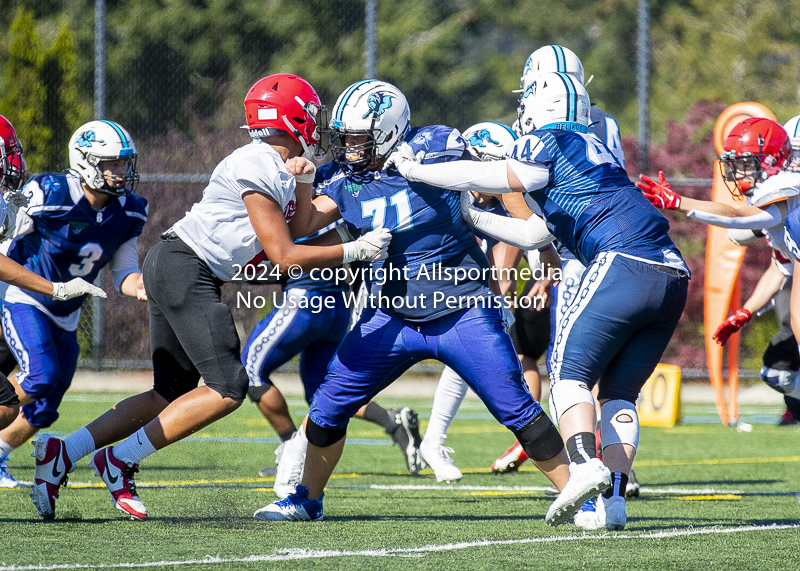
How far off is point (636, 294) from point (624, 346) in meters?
0.30

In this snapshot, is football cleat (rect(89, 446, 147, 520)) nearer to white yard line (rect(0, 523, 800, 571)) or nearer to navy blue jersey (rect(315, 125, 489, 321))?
white yard line (rect(0, 523, 800, 571))

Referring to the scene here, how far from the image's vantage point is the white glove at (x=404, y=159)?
4.08 m

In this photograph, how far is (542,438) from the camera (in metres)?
4.10

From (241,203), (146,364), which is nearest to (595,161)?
(241,203)

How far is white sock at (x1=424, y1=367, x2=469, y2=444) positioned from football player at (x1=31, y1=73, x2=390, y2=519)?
1.73 meters

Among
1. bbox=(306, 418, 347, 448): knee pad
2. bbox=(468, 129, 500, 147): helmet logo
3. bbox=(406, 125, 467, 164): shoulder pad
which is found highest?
bbox=(406, 125, 467, 164): shoulder pad

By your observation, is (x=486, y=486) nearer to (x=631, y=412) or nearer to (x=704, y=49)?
(x=631, y=412)

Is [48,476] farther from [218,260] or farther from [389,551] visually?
[389,551]

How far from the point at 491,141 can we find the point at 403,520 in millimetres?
2460

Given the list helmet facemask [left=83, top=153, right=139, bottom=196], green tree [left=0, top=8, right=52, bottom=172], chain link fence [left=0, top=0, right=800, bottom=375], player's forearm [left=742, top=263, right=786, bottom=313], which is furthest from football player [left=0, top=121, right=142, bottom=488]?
green tree [left=0, top=8, right=52, bottom=172]

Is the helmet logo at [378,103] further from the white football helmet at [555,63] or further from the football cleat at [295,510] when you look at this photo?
the football cleat at [295,510]

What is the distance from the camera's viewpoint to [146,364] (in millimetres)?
11203

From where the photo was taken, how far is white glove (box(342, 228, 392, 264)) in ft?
13.6

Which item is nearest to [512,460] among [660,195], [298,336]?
[298,336]
